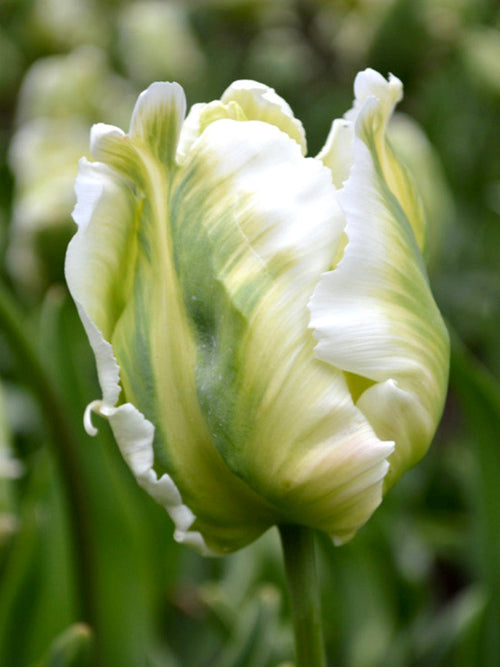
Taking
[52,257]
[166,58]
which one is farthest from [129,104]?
[52,257]

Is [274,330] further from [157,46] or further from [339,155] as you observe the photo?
[157,46]

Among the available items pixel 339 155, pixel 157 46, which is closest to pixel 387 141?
pixel 339 155

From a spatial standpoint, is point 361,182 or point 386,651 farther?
point 386,651

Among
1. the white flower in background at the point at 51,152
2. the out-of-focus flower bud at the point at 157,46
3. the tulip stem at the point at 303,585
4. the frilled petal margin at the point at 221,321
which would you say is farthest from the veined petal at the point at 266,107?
the out-of-focus flower bud at the point at 157,46

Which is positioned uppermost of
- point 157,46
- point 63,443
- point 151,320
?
point 151,320

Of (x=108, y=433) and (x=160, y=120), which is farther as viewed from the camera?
(x=108, y=433)

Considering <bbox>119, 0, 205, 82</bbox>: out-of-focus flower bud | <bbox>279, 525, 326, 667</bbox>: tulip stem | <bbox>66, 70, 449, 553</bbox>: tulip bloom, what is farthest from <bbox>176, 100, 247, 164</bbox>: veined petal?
<bbox>119, 0, 205, 82</bbox>: out-of-focus flower bud

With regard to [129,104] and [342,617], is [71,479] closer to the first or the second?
[342,617]
